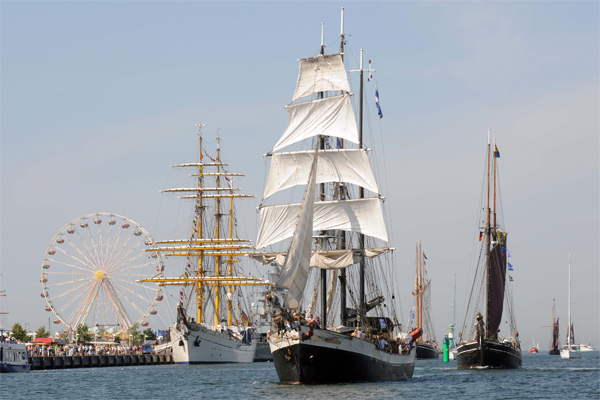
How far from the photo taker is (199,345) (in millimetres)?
115312

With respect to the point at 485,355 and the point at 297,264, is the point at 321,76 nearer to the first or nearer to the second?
the point at 297,264

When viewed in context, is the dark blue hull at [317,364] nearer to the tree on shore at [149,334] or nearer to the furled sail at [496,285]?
the furled sail at [496,285]

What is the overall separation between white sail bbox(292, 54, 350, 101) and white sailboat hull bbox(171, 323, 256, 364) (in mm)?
44866

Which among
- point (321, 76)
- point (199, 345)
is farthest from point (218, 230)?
point (321, 76)

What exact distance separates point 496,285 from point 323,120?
25.8 m

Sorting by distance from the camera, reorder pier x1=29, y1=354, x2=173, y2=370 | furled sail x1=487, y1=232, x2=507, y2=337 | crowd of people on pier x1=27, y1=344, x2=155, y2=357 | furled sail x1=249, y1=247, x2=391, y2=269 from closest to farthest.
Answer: furled sail x1=249, y1=247, x2=391, y2=269, furled sail x1=487, y1=232, x2=507, y2=337, pier x1=29, y1=354, x2=173, y2=370, crowd of people on pier x1=27, y1=344, x2=155, y2=357

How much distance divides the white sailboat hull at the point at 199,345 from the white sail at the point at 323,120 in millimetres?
44545

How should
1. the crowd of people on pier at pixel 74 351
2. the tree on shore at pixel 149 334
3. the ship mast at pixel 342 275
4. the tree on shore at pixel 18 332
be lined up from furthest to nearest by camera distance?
the tree on shore at pixel 149 334, the tree on shore at pixel 18 332, the crowd of people on pier at pixel 74 351, the ship mast at pixel 342 275

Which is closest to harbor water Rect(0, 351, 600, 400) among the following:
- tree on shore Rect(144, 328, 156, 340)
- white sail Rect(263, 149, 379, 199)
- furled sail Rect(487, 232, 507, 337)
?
furled sail Rect(487, 232, 507, 337)

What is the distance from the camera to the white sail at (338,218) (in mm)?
74312

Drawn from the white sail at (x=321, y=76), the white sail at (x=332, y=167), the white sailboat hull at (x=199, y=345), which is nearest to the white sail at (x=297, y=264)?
the white sail at (x=332, y=167)

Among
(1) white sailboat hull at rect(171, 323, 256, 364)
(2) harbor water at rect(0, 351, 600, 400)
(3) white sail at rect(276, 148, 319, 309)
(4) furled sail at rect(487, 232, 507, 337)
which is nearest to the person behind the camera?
(2) harbor water at rect(0, 351, 600, 400)

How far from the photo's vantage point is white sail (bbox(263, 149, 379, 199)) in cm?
7462

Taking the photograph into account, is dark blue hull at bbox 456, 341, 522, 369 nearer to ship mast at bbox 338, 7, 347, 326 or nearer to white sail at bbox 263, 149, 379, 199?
ship mast at bbox 338, 7, 347, 326
